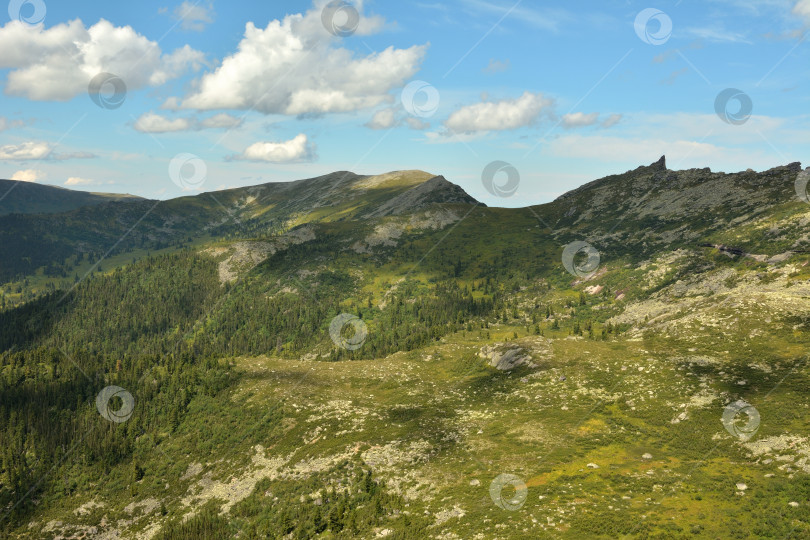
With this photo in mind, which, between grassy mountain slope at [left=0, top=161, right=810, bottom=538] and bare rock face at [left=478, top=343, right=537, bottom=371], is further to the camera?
bare rock face at [left=478, top=343, right=537, bottom=371]

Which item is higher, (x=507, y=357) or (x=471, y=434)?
Answer: (x=507, y=357)

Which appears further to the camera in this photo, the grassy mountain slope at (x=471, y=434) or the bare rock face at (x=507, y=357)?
the bare rock face at (x=507, y=357)

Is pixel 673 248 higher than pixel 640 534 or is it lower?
higher

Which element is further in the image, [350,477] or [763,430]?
[350,477]

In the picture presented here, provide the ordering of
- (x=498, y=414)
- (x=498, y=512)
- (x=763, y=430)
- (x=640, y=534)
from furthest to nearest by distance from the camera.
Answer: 1. (x=498, y=414)
2. (x=763, y=430)
3. (x=498, y=512)
4. (x=640, y=534)

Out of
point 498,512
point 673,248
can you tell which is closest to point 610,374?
point 498,512

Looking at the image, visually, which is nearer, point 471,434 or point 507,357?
point 471,434

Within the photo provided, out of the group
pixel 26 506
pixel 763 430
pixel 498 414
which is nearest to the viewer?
pixel 763 430

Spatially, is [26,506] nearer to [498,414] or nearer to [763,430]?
[498,414]
